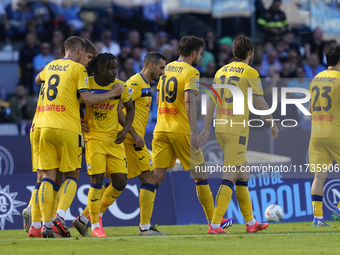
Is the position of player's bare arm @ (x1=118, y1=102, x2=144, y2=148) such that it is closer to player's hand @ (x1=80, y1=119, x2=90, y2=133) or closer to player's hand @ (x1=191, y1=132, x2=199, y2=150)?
player's hand @ (x1=80, y1=119, x2=90, y2=133)

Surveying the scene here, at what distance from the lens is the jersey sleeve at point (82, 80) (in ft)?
20.2

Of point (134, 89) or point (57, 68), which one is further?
point (134, 89)

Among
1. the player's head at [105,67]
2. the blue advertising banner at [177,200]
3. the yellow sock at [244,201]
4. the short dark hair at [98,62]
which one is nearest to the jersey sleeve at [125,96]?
the player's head at [105,67]

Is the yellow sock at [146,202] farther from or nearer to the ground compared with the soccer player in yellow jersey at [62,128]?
nearer to the ground

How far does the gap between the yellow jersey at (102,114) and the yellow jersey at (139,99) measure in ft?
1.25

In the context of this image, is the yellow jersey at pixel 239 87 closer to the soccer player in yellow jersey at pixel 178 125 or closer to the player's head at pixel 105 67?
the soccer player in yellow jersey at pixel 178 125

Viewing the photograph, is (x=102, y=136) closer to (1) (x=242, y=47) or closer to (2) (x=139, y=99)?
(2) (x=139, y=99)

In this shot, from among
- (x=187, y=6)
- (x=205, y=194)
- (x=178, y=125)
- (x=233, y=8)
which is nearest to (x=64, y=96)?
(x=178, y=125)

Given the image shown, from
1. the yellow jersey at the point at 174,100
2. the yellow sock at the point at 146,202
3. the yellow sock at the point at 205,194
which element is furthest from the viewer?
the yellow sock at the point at 205,194

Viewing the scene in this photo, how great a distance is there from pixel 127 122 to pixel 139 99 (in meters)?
0.57

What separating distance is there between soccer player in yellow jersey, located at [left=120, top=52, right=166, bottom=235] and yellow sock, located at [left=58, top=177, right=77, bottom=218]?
36.9 inches

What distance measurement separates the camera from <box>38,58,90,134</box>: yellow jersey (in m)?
6.12

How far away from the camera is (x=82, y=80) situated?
6168 mm

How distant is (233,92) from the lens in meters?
6.64
